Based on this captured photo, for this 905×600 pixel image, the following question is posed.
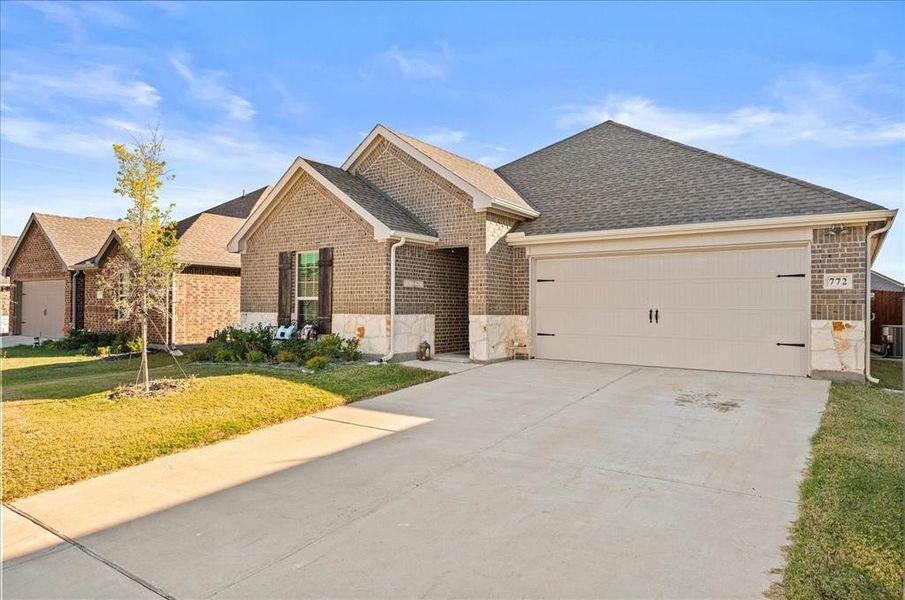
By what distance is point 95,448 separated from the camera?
560 centimetres

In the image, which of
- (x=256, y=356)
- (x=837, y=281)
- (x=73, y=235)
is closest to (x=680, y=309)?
(x=837, y=281)

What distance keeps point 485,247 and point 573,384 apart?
4.01 metres

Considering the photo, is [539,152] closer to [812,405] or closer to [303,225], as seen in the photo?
[303,225]

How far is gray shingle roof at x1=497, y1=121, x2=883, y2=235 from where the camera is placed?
10.0 m

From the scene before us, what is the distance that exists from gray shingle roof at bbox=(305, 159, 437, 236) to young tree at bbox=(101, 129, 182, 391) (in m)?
4.52

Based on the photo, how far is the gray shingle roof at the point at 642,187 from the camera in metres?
10.0

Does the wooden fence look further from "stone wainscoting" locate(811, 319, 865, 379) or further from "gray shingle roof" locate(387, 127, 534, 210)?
"gray shingle roof" locate(387, 127, 534, 210)

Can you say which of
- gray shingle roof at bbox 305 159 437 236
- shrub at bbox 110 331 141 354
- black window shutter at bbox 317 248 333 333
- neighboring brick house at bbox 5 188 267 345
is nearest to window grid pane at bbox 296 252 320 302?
black window shutter at bbox 317 248 333 333

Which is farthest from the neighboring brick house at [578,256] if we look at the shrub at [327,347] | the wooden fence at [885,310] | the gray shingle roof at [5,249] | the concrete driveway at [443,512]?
the gray shingle roof at [5,249]

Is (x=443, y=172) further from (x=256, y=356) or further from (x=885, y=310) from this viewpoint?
(x=885, y=310)

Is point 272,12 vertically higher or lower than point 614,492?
higher

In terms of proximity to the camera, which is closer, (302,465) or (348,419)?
(302,465)

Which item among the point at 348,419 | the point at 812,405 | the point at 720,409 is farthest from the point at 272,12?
A: the point at 812,405

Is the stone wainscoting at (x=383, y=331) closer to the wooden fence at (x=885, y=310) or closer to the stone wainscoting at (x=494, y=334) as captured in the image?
the stone wainscoting at (x=494, y=334)
